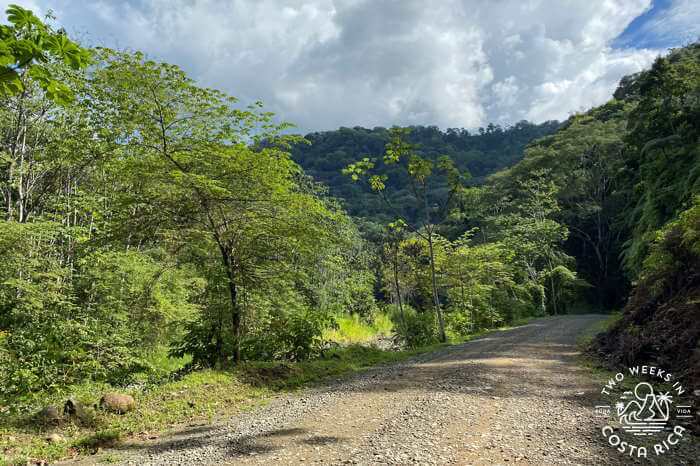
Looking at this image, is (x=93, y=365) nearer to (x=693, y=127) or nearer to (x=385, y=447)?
(x=385, y=447)

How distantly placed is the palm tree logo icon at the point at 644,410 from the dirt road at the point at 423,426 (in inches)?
13.7

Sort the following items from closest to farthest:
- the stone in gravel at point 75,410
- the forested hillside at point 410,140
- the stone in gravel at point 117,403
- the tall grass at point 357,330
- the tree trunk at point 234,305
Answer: the stone in gravel at point 75,410, the stone in gravel at point 117,403, the tree trunk at point 234,305, the tall grass at point 357,330, the forested hillside at point 410,140

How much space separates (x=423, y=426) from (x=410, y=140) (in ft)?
264

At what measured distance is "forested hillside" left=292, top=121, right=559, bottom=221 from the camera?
82.6 m

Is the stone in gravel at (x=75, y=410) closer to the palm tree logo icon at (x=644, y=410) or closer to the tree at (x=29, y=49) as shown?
the tree at (x=29, y=49)

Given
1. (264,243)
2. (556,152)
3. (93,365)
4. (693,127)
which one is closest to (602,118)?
(556,152)

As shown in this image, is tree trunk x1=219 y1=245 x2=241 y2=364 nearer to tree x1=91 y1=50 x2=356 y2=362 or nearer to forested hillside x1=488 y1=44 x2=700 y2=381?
tree x1=91 y1=50 x2=356 y2=362

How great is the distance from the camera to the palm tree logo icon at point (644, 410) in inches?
184

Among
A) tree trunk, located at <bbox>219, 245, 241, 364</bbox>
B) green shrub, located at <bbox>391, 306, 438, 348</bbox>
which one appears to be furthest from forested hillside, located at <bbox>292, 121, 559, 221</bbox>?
tree trunk, located at <bbox>219, 245, 241, 364</bbox>

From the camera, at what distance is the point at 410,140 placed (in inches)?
3241

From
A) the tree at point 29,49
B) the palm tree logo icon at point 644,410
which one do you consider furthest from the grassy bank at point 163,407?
the palm tree logo icon at point 644,410

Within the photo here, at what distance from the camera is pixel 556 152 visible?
125 feet

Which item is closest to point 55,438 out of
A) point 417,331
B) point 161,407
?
point 161,407

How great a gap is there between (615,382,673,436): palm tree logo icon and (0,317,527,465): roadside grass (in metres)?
5.11
